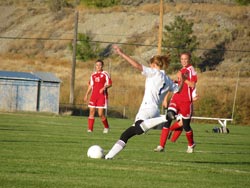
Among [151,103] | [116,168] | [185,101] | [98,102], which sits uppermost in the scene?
[151,103]

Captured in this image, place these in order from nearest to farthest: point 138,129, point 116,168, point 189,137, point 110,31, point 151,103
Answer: point 116,168, point 138,129, point 151,103, point 189,137, point 110,31

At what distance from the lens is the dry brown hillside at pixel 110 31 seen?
65688 mm

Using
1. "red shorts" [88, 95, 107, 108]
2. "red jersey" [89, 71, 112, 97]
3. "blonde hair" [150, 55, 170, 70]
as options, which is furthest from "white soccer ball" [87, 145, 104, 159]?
"red shorts" [88, 95, 107, 108]

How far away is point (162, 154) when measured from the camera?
15133mm

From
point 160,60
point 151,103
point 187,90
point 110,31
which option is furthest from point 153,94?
point 110,31

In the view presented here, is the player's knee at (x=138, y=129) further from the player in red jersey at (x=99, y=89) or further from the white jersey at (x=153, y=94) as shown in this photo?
the player in red jersey at (x=99, y=89)

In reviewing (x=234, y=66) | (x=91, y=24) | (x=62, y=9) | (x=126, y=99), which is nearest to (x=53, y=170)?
(x=126, y=99)

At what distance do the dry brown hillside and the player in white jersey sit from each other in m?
44.8

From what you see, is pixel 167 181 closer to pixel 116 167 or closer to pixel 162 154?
pixel 116 167

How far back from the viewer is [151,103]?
12.9m

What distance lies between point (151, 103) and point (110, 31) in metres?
63.6

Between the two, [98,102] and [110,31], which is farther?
[110,31]

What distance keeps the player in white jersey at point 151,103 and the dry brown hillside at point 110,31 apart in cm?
4481

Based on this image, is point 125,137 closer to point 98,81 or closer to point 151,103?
point 151,103
